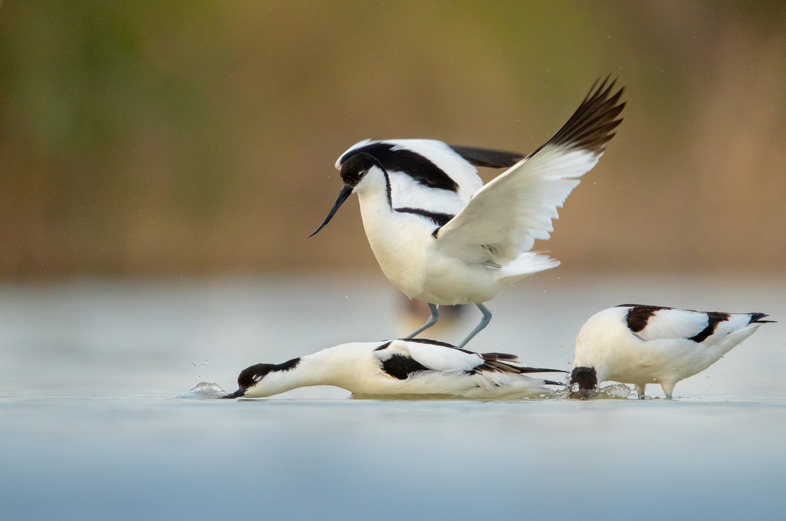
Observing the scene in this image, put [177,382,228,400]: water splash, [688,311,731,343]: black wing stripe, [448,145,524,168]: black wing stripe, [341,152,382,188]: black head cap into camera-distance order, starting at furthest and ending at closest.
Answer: [448,145,524,168]: black wing stripe → [341,152,382,188]: black head cap → [688,311,731,343]: black wing stripe → [177,382,228,400]: water splash

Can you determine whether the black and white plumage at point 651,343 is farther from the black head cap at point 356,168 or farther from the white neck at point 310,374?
the black head cap at point 356,168

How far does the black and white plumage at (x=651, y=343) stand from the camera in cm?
322

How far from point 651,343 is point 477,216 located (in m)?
0.77

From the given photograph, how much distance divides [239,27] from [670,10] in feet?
17.8

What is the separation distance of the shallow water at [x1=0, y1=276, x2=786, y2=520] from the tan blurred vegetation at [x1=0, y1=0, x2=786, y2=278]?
6009mm

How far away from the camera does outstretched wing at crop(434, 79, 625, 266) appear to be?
3.10 meters

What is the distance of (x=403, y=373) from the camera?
9.73 ft

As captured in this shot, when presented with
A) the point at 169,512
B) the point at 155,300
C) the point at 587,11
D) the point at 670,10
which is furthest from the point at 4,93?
the point at 169,512

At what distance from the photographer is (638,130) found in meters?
11.0

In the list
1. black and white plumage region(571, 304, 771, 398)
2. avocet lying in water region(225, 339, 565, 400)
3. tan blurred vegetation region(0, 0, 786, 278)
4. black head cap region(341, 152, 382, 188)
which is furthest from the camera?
tan blurred vegetation region(0, 0, 786, 278)

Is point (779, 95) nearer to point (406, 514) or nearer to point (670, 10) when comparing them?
point (670, 10)

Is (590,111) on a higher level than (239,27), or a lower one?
lower

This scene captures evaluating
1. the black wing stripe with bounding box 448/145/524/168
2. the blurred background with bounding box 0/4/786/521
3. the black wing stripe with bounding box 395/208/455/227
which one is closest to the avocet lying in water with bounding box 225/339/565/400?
the black wing stripe with bounding box 395/208/455/227

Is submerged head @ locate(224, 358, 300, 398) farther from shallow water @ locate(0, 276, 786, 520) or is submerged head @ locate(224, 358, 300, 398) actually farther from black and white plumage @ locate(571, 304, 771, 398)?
black and white plumage @ locate(571, 304, 771, 398)
